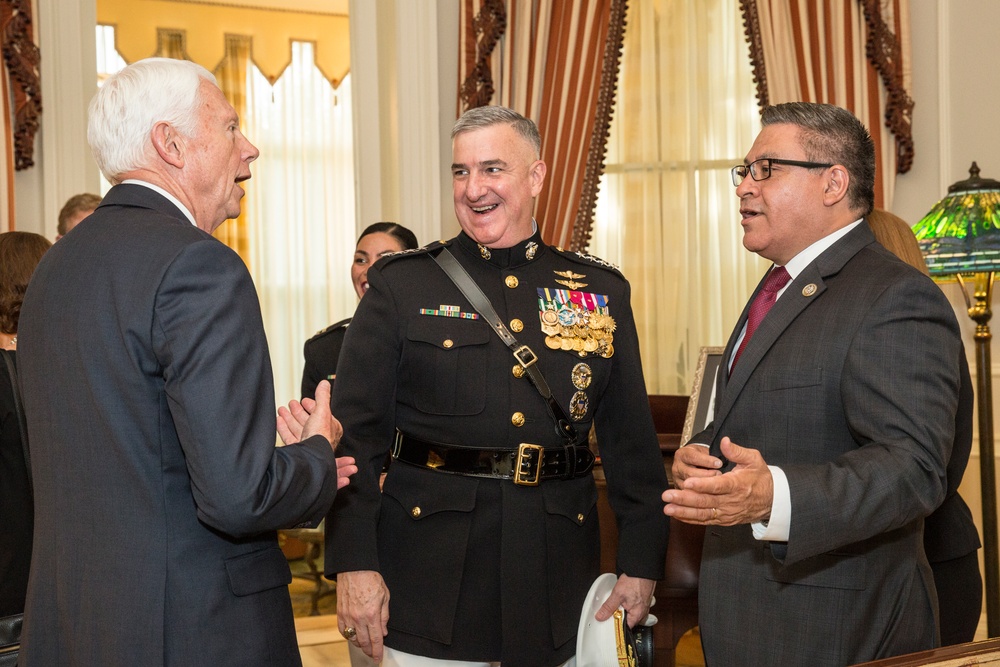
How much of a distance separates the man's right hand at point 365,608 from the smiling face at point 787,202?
108 cm

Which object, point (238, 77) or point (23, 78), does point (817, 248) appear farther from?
point (238, 77)

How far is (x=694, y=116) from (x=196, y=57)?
201 inches

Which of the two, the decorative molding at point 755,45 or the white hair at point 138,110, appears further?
the decorative molding at point 755,45

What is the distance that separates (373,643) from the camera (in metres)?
2.17

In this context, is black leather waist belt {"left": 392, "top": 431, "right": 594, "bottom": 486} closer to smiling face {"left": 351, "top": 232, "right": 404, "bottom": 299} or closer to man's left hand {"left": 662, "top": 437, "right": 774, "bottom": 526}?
man's left hand {"left": 662, "top": 437, "right": 774, "bottom": 526}

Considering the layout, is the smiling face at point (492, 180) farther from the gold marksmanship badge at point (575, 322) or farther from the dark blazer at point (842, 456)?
the dark blazer at point (842, 456)

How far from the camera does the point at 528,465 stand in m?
2.25

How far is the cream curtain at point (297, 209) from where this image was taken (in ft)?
28.1

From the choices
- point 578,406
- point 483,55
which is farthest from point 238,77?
point 578,406

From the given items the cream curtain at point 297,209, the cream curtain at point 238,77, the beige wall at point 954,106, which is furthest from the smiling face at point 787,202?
the cream curtain at point 238,77

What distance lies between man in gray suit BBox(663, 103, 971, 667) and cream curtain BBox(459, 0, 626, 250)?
9.63ft

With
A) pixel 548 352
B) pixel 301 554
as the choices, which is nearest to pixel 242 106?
pixel 301 554

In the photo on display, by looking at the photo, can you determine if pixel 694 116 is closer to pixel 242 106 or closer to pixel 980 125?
pixel 980 125

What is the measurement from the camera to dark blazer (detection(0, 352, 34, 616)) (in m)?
2.58
